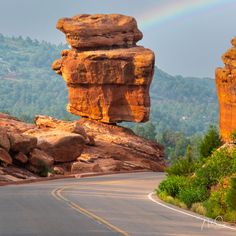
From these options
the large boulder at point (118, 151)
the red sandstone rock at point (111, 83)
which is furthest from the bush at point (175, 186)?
the red sandstone rock at point (111, 83)

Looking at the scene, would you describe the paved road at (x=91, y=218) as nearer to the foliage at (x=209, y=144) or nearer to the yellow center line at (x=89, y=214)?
the yellow center line at (x=89, y=214)

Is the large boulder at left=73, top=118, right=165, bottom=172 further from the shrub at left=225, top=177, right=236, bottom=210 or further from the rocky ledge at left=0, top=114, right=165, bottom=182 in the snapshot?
the shrub at left=225, top=177, right=236, bottom=210

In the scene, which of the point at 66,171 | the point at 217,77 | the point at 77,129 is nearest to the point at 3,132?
the point at 66,171

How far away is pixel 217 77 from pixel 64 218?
63830mm

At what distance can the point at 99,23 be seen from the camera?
256 ft

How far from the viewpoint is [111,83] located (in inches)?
3044

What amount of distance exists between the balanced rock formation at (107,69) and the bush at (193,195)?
46.4 metres

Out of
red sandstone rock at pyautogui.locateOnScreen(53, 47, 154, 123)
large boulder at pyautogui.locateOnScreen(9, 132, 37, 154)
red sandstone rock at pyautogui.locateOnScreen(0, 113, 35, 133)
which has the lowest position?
large boulder at pyautogui.locateOnScreen(9, 132, 37, 154)

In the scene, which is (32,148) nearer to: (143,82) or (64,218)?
(143,82)

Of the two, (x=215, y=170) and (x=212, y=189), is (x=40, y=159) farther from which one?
(x=212, y=189)

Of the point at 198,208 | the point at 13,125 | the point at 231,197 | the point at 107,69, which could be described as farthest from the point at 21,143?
the point at 231,197

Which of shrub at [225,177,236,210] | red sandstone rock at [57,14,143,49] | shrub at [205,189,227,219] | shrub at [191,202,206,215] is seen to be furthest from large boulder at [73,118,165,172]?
shrub at [225,177,236,210]

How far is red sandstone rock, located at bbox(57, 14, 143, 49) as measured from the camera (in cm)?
7781

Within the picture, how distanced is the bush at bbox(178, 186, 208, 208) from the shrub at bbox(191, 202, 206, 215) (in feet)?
3.33
